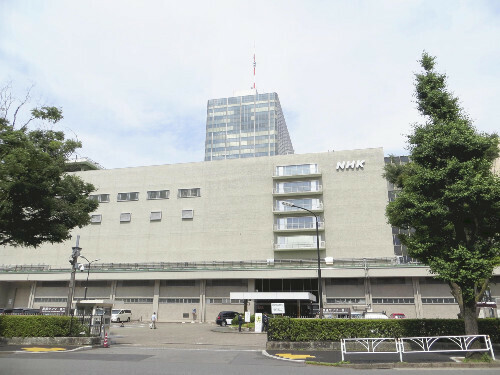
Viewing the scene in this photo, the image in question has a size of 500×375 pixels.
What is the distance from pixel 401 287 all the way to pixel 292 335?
97.5 ft

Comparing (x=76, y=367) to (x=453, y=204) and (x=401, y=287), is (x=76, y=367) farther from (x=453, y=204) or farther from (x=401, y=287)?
(x=401, y=287)

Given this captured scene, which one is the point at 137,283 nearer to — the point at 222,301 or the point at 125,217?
the point at 125,217

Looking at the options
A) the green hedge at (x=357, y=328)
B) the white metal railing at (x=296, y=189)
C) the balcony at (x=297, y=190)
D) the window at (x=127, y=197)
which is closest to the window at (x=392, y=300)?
the balcony at (x=297, y=190)

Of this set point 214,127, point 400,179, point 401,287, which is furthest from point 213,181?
point 214,127

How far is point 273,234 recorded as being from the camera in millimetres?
51750

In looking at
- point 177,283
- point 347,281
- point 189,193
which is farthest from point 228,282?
point 189,193

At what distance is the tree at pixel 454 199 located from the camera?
1498 cm

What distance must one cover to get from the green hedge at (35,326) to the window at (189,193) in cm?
3623

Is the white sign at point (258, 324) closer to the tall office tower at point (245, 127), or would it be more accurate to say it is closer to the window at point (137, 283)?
the window at point (137, 283)

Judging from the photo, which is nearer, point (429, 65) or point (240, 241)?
A: point (429, 65)

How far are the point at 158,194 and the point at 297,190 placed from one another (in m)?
21.0

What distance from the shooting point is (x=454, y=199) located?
1502cm

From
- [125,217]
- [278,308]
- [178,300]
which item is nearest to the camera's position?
[278,308]

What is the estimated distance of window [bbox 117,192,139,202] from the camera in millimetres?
58128
